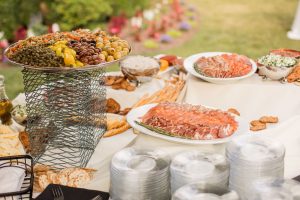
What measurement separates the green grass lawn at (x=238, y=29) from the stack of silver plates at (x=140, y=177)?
3691 millimetres

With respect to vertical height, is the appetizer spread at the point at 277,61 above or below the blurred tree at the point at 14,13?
above

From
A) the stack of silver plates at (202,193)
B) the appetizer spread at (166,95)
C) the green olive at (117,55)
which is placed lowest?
the appetizer spread at (166,95)

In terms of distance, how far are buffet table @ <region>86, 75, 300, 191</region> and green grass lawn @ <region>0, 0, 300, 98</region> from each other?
2945 millimetres

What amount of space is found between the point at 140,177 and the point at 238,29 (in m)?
6.13

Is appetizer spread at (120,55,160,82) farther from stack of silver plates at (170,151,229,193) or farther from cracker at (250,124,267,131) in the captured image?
stack of silver plates at (170,151,229,193)

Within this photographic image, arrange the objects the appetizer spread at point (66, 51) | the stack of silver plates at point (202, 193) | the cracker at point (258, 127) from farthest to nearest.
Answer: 1. the cracker at point (258, 127)
2. the appetizer spread at point (66, 51)
3. the stack of silver plates at point (202, 193)

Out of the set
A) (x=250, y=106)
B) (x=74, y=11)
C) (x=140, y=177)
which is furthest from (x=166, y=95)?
(x=74, y=11)

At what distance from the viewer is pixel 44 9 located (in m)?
6.47

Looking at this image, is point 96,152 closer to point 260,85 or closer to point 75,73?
point 75,73

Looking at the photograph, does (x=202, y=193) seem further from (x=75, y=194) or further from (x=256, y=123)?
(x=256, y=123)

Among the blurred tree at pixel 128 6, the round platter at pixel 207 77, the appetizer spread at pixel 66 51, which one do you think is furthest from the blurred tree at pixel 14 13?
the appetizer spread at pixel 66 51

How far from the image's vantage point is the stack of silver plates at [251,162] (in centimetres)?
181

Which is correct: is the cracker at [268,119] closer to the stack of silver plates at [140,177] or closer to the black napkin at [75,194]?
the stack of silver plates at [140,177]

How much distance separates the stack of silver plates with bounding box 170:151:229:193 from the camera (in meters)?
1.68
